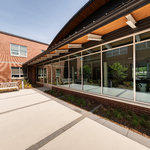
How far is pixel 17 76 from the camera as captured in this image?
11.1 meters

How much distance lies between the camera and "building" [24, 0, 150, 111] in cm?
263

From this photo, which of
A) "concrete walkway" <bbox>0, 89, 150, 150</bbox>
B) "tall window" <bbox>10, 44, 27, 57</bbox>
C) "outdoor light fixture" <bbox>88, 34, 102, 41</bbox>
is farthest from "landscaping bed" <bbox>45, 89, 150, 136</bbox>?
"tall window" <bbox>10, 44, 27, 57</bbox>

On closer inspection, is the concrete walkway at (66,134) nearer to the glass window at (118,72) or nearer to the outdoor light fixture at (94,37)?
the glass window at (118,72)

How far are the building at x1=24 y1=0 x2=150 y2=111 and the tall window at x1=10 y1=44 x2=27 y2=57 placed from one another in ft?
7.28

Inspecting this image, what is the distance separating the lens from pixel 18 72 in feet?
36.6

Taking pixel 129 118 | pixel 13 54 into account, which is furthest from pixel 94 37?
pixel 13 54

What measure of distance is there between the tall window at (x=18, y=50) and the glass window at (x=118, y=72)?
38.6 ft

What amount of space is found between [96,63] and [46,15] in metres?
8.17

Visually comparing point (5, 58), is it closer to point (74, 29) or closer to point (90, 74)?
point (74, 29)

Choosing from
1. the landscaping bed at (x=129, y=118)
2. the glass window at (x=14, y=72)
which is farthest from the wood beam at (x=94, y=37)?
the glass window at (x=14, y=72)

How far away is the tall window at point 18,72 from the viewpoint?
1066 cm

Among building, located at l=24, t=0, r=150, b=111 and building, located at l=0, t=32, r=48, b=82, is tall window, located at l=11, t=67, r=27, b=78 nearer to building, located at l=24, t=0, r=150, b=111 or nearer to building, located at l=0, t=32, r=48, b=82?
building, located at l=0, t=32, r=48, b=82

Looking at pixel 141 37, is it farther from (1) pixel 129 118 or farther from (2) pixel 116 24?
(1) pixel 129 118

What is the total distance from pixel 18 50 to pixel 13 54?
92 centimetres
